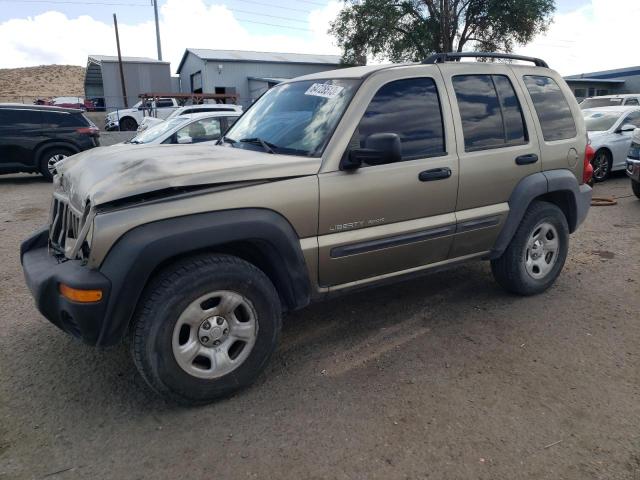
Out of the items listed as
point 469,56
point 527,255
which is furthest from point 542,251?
point 469,56

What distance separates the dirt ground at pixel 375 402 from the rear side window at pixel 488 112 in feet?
4.56

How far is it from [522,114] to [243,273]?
106 inches

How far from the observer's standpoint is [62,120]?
39.0 ft

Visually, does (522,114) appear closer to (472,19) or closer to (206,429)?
(206,429)

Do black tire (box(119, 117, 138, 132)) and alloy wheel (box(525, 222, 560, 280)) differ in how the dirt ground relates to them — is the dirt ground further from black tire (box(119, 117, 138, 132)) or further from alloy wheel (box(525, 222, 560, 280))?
black tire (box(119, 117, 138, 132))

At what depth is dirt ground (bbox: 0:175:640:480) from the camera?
253 centimetres

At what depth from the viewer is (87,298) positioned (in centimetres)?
261

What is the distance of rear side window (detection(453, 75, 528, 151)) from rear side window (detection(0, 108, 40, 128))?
35.2 ft

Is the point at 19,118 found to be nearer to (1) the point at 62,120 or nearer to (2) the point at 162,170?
(1) the point at 62,120

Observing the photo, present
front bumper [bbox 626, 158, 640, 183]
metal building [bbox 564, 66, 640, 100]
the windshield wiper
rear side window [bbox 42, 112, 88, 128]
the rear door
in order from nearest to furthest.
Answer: the windshield wiper
the rear door
front bumper [bbox 626, 158, 640, 183]
rear side window [bbox 42, 112, 88, 128]
metal building [bbox 564, 66, 640, 100]

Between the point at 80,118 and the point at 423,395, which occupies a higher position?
the point at 80,118

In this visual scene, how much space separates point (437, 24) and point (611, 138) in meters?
21.3

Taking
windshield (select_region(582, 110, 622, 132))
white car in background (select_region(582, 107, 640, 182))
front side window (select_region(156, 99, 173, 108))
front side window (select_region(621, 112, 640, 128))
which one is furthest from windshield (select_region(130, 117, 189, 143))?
front side window (select_region(156, 99, 173, 108))

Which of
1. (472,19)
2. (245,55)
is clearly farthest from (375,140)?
(245,55)
